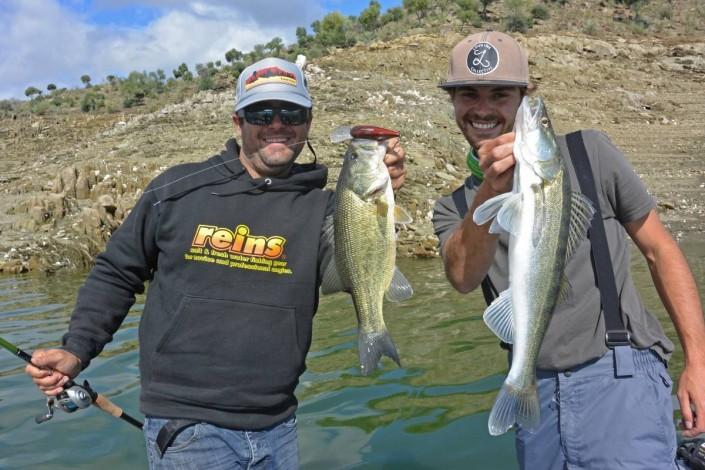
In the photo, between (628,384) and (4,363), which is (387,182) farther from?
(4,363)

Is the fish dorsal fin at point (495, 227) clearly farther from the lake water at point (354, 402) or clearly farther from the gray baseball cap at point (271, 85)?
the lake water at point (354, 402)

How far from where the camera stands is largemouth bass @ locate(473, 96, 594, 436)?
244cm

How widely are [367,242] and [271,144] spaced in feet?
2.69

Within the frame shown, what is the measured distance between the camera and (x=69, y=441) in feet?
18.9

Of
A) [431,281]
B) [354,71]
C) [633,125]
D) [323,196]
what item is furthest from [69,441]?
[633,125]

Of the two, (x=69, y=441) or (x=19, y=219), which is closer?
(x=69, y=441)

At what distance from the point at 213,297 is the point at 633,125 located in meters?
23.6

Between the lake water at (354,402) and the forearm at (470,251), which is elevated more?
the forearm at (470,251)

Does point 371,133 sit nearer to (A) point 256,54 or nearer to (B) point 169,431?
(B) point 169,431

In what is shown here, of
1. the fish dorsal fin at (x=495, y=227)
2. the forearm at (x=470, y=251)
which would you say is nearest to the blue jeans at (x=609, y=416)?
the forearm at (x=470, y=251)

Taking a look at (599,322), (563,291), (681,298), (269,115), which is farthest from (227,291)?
(681,298)

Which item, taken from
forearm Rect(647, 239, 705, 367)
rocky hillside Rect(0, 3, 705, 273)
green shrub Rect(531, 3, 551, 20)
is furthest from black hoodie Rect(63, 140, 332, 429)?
green shrub Rect(531, 3, 551, 20)

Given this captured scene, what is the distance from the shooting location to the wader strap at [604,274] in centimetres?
287

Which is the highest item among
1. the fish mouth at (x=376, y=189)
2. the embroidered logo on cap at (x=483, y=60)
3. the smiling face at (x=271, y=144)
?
the embroidered logo on cap at (x=483, y=60)
